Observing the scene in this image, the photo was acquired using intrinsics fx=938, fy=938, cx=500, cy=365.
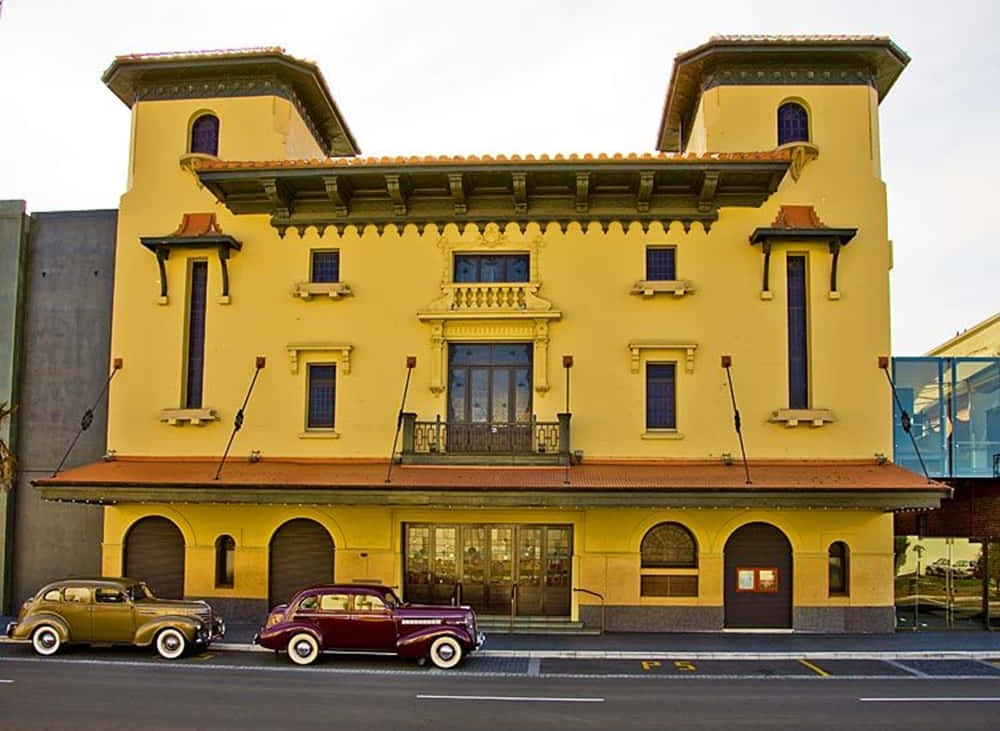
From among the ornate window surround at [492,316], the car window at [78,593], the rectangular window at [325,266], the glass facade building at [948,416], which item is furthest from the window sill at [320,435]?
the glass facade building at [948,416]

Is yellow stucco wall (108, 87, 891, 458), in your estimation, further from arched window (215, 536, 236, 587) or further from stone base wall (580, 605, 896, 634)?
stone base wall (580, 605, 896, 634)

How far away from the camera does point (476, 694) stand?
14633 mm

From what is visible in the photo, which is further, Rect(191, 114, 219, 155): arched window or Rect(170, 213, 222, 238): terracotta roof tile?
Rect(191, 114, 219, 155): arched window

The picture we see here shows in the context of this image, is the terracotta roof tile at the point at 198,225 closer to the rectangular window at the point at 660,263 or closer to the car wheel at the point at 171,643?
the car wheel at the point at 171,643

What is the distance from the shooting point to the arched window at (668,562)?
2086 centimetres

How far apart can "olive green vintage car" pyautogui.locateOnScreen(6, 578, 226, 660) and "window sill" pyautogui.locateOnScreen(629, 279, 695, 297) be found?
1165 cm

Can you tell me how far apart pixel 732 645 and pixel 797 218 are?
31.9 ft

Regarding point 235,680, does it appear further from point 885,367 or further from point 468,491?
point 885,367

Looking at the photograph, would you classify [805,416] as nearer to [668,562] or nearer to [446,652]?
[668,562]

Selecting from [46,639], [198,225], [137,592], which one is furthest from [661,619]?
[198,225]

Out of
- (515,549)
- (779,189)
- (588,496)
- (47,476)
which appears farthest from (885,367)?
(47,476)

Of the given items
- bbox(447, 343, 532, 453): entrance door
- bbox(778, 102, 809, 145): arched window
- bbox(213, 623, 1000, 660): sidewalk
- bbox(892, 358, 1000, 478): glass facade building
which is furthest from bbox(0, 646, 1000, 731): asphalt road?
bbox(778, 102, 809, 145): arched window

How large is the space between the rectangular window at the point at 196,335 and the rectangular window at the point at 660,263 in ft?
35.3

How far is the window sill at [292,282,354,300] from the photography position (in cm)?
2219
